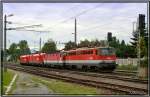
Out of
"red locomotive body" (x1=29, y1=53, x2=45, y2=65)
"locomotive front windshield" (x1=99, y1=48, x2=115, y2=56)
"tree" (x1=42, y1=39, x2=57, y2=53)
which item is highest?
"tree" (x1=42, y1=39, x2=57, y2=53)

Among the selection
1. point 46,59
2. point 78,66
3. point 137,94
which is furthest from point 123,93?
point 46,59

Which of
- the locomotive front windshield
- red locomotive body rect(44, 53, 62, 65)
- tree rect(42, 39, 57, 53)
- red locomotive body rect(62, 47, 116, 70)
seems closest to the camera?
red locomotive body rect(62, 47, 116, 70)

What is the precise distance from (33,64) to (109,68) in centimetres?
4075

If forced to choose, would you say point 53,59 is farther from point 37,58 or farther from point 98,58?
point 98,58

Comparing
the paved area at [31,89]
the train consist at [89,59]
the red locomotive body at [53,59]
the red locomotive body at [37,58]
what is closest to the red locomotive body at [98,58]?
the train consist at [89,59]

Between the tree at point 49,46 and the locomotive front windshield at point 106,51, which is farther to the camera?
the tree at point 49,46

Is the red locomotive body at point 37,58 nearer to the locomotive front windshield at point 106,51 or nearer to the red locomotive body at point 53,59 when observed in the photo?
the red locomotive body at point 53,59

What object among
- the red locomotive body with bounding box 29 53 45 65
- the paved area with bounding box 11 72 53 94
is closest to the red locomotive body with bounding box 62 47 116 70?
the paved area with bounding box 11 72 53 94

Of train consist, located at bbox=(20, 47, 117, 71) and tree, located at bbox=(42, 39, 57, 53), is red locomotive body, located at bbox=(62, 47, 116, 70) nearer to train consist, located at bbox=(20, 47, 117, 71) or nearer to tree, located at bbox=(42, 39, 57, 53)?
train consist, located at bbox=(20, 47, 117, 71)

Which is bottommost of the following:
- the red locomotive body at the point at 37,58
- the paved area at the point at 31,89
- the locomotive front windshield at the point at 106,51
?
the paved area at the point at 31,89

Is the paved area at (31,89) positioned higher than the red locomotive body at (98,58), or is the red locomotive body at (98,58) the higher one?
the red locomotive body at (98,58)

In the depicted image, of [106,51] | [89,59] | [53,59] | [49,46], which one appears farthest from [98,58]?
A: [49,46]

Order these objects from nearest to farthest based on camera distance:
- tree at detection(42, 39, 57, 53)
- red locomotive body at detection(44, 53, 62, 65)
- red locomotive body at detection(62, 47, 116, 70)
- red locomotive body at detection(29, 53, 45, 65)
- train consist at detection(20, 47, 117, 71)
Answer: red locomotive body at detection(62, 47, 116, 70) → train consist at detection(20, 47, 117, 71) → red locomotive body at detection(44, 53, 62, 65) → red locomotive body at detection(29, 53, 45, 65) → tree at detection(42, 39, 57, 53)

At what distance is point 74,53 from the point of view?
50.1m
